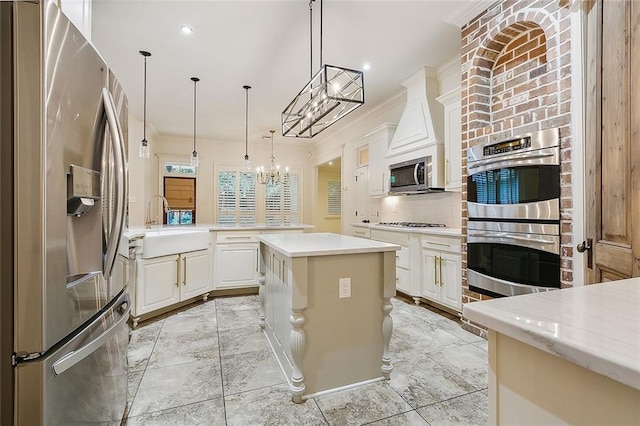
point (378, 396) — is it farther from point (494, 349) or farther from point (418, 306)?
point (418, 306)

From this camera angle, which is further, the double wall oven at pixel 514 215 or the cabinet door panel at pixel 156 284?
the cabinet door panel at pixel 156 284

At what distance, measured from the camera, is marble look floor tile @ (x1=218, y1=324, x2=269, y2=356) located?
8.07 feet

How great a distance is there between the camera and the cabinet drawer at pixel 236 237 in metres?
3.88

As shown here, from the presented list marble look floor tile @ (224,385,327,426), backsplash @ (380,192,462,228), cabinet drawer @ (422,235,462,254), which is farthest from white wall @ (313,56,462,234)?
marble look floor tile @ (224,385,327,426)

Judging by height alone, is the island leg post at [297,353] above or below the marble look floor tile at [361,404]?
above

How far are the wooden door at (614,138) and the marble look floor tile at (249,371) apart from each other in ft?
6.33

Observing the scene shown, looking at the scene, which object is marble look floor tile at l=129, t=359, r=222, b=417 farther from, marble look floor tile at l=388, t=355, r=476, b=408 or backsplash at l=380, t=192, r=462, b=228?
backsplash at l=380, t=192, r=462, b=228

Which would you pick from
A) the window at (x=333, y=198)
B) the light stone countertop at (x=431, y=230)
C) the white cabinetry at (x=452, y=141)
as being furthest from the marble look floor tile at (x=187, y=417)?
the window at (x=333, y=198)

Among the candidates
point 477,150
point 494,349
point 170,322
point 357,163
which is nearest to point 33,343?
point 494,349

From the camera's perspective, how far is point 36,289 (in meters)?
0.84

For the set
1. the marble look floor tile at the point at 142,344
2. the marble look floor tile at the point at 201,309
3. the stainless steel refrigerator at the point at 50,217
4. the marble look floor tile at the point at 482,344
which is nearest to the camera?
the stainless steel refrigerator at the point at 50,217

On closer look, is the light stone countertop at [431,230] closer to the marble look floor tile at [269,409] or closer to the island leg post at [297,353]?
the island leg post at [297,353]

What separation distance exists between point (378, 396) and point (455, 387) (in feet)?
1.70

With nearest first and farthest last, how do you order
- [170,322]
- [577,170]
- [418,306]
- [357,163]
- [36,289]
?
[36,289] < [577,170] < [170,322] < [418,306] < [357,163]
